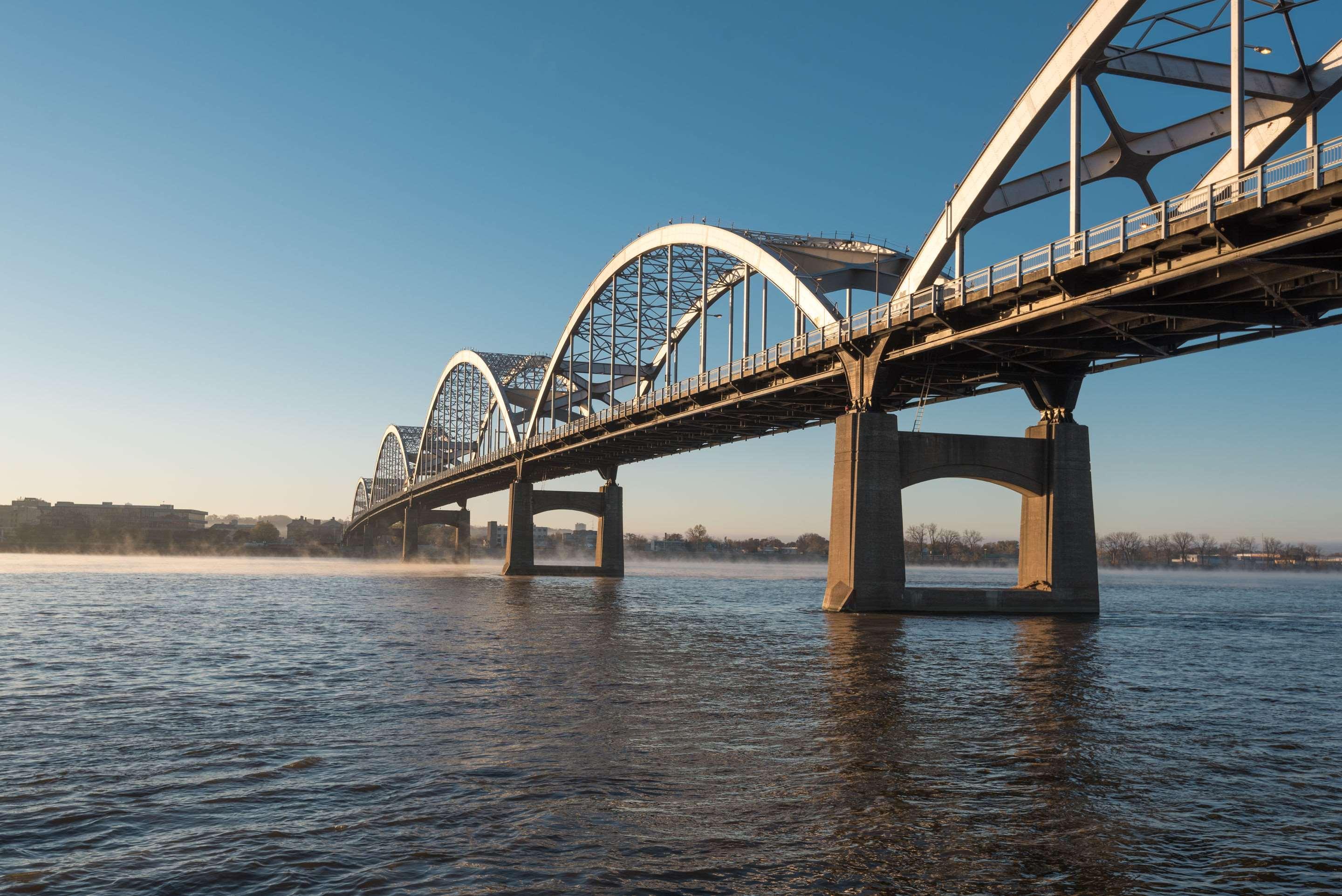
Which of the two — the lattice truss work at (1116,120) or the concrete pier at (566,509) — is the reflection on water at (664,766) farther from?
the concrete pier at (566,509)

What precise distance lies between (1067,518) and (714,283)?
37.1m

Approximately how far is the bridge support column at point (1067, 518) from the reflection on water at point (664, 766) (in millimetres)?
12821

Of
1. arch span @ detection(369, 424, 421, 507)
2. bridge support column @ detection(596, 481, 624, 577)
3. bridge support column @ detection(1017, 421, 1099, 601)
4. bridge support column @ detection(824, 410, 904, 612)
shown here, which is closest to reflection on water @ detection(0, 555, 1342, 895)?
bridge support column @ detection(824, 410, 904, 612)

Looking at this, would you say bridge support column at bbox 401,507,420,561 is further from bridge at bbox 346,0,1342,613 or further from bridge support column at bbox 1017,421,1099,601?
bridge support column at bbox 1017,421,1099,601

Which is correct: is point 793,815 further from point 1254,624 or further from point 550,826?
point 1254,624

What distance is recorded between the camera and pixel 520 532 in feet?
318

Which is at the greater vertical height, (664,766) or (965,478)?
(965,478)

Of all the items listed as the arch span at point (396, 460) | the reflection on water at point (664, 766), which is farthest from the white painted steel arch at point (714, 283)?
the arch span at point (396, 460)

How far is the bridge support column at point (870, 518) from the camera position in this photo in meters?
40.8

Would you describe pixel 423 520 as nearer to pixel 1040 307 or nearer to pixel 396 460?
pixel 396 460

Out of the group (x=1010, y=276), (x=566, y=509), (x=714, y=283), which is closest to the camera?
(x=1010, y=276)

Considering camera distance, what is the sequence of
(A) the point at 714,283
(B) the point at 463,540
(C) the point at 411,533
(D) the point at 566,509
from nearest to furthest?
(A) the point at 714,283 → (D) the point at 566,509 → (C) the point at 411,533 → (B) the point at 463,540

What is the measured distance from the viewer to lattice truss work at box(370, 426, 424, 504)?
176875mm

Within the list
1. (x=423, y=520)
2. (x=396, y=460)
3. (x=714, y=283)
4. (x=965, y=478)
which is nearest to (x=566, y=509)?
(x=714, y=283)
